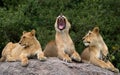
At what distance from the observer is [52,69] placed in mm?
10922

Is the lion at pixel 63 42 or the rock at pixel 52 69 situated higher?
the lion at pixel 63 42

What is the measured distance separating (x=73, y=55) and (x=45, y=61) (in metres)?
0.80

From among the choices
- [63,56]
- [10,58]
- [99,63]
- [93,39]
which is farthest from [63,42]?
[10,58]

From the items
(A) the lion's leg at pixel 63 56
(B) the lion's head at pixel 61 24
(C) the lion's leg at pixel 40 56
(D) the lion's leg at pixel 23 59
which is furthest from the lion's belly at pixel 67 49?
(D) the lion's leg at pixel 23 59

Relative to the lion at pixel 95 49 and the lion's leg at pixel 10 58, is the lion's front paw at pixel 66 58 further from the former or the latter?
the lion's leg at pixel 10 58

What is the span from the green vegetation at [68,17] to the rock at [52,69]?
2376 mm

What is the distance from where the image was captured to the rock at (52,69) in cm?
1091

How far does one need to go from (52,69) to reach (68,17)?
172 inches

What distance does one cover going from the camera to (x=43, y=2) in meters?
16.5

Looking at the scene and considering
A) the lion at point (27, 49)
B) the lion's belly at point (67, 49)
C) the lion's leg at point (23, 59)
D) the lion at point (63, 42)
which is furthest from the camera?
the lion's belly at point (67, 49)

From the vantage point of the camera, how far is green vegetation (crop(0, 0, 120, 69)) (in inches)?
564

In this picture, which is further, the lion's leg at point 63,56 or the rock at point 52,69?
the lion's leg at point 63,56

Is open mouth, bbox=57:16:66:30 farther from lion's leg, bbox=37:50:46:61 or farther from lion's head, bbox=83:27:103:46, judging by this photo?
lion's leg, bbox=37:50:46:61

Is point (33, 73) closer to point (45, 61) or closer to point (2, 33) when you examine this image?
point (45, 61)
